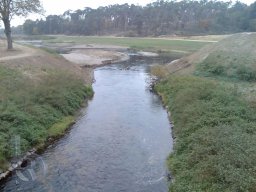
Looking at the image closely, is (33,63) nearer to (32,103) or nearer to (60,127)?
(32,103)

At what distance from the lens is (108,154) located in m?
24.1

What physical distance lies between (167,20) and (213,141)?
502 ft

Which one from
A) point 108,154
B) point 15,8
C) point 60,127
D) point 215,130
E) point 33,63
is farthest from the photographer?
point 15,8

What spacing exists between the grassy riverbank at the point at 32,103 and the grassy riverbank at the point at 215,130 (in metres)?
9.70

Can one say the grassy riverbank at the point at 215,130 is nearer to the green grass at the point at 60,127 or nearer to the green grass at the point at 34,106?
the green grass at the point at 60,127

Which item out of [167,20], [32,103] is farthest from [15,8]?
[167,20]

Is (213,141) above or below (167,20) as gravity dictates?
below

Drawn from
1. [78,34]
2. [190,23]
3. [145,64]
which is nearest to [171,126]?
[145,64]

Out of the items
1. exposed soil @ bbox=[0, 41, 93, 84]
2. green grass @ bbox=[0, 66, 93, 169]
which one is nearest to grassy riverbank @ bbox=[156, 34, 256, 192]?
green grass @ bbox=[0, 66, 93, 169]

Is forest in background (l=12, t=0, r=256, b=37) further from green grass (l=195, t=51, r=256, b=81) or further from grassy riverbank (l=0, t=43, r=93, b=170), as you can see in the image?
grassy riverbank (l=0, t=43, r=93, b=170)

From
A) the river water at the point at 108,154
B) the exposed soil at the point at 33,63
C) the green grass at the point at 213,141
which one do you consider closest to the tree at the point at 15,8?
the exposed soil at the point at 33,63

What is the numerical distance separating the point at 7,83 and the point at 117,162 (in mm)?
15852

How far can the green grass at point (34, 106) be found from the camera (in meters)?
24.7

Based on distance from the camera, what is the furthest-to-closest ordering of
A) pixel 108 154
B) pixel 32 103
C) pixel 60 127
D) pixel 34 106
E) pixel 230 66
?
pixel 230 66, pixel 32 103, pixel 34 106, pixel 60 127, pixel 108 154
